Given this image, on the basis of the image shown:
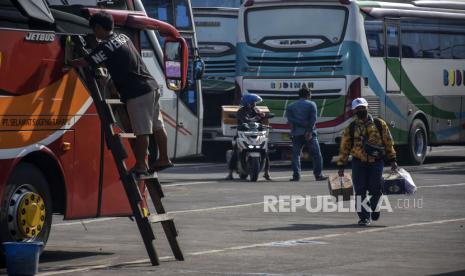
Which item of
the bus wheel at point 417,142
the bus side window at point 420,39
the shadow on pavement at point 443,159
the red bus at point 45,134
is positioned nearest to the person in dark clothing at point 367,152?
the red bus at point 45,134

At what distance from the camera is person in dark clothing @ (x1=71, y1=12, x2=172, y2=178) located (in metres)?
13.8

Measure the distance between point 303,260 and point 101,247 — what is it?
8.83 feet

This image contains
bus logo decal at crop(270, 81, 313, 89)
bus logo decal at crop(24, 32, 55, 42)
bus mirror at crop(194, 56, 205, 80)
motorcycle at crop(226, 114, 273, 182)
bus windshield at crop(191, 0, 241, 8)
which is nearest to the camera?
bus logo decal at crop(24, 32, 55, 42)

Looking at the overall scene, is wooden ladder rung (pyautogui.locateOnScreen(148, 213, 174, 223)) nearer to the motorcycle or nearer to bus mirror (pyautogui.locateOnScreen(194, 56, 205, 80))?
bus mirror (pyautogui.locateOnScreen(194, 56, 205, 80))

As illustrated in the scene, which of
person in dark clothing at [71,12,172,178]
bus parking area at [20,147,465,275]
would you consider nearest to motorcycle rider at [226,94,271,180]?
bus parking area at [20,147,465,275]

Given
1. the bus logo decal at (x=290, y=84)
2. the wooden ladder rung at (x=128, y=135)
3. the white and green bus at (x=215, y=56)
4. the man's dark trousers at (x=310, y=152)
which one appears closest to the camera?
the wooden ladder rung at (x=128, y=135)

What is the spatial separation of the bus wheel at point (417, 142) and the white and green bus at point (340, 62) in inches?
0.9

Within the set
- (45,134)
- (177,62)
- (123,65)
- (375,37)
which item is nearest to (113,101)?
(123,65)

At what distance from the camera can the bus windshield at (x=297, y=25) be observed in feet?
103

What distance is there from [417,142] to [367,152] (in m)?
15.3

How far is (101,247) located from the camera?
627 inches

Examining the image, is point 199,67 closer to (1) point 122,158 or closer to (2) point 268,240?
(2) point 268,240

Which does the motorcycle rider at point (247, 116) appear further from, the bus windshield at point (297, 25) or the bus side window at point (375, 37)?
the bus side window at point (375, 37)

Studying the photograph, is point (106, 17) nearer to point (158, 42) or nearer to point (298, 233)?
point (298, 233)
